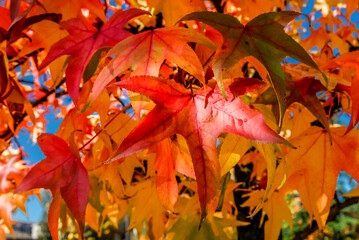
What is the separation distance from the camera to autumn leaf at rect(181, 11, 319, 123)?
48cm

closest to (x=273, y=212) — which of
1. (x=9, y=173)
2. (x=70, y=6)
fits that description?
(x=70, y=6)

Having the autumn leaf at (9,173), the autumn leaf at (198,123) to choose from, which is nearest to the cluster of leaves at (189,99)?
the autumn leaf at (198,123)

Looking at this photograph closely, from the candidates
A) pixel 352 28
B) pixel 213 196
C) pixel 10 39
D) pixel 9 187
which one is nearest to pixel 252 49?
pixel 213 196

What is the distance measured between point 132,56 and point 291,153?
41 centimetres

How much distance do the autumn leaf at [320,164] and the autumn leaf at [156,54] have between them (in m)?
0.36

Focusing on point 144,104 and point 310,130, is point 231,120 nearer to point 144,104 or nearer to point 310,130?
point 144,104

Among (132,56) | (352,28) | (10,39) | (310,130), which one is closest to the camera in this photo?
(132,56)

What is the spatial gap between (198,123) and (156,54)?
0.13 metres

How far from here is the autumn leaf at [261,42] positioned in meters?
0.48

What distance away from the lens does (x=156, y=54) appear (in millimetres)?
551

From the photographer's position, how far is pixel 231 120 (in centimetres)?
49

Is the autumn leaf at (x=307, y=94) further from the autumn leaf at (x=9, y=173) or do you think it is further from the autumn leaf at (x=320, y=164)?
the autumn leaf at (x=9, y=173)

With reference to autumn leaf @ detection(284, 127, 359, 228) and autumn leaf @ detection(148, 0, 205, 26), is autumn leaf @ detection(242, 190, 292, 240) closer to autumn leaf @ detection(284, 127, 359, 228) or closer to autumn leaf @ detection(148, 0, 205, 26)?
autumn leaf @ detection(284, 127, 359, 228)

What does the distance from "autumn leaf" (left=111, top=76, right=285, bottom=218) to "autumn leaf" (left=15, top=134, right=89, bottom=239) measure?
7.1 inches
